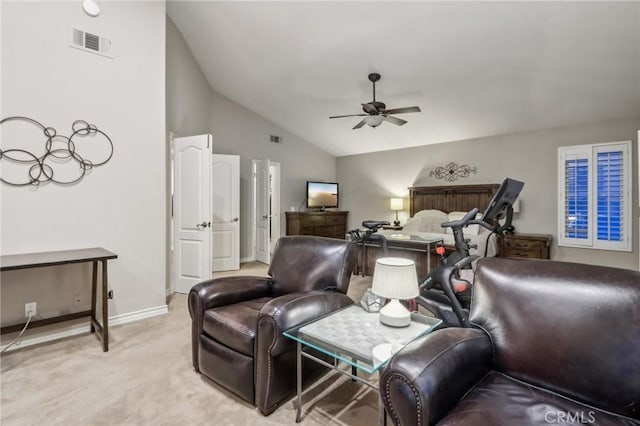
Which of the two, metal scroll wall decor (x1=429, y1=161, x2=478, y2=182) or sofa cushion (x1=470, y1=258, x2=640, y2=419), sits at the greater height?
metal scroll wall decor (x1=429, y1=161, x2=478, y2=182)

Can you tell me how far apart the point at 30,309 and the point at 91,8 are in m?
2.65

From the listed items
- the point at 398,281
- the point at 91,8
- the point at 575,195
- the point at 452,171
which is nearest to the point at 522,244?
the point at 575,195

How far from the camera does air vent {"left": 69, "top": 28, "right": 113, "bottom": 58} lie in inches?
107

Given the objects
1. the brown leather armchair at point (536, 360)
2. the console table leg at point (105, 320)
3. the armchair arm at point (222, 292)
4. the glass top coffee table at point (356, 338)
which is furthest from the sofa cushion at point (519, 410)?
the console table leg at point (105, 320)

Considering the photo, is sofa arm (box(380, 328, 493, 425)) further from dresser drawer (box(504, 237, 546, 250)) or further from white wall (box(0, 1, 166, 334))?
dresser drawer (box(504, 237, 546, 250))

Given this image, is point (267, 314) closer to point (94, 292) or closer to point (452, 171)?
point (94, 292)

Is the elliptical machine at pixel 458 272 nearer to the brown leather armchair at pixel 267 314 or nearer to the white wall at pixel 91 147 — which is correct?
the brown leather armchair at pixel 267 314

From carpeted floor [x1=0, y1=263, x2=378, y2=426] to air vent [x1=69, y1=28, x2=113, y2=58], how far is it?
2.59 metres

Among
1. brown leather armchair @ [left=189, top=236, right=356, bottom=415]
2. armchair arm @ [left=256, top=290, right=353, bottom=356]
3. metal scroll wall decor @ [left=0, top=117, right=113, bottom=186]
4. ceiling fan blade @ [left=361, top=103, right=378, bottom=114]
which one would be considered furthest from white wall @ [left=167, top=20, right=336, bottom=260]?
armchair arm @ [left=256, top=290, right=353, bottom=356]

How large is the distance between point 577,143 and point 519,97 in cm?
142

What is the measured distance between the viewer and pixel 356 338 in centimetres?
157

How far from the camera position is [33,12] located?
99.1 inches

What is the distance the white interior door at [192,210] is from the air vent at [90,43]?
1286 mm

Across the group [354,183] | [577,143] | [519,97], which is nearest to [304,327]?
[519,97]
